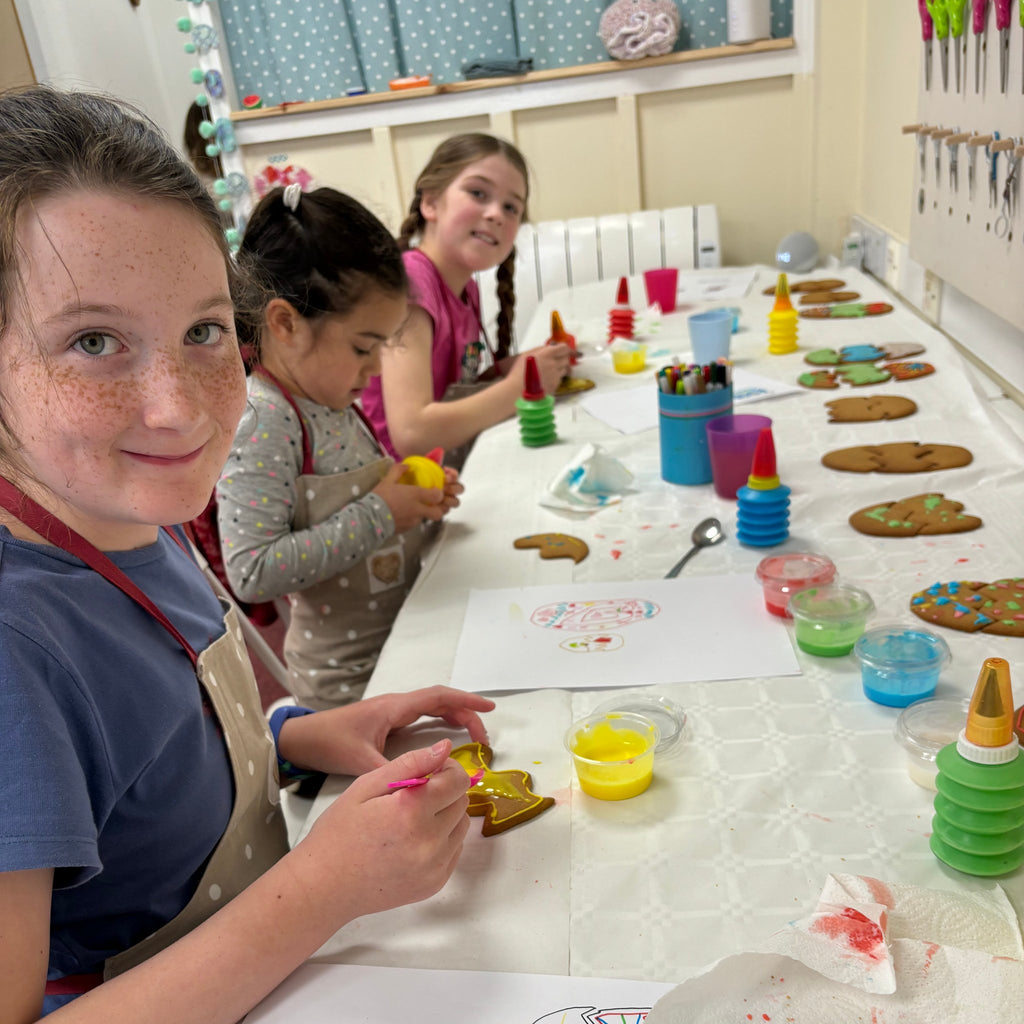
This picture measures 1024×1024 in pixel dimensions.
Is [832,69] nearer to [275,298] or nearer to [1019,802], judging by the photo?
[275,298]

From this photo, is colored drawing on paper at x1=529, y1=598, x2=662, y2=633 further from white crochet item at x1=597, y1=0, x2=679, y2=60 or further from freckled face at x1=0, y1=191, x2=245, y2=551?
white crochet item at x1=597, y1=0, x2=679, y2=60

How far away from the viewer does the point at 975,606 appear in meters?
0.81

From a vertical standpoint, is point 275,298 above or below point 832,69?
below

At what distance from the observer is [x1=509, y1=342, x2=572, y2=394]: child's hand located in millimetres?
1583

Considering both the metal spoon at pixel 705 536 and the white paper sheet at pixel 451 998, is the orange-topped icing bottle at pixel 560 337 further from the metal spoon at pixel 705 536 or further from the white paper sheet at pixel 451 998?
the white paper sheet at pixel 451 998

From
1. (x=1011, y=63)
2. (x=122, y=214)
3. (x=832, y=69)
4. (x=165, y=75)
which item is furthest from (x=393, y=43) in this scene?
(x=122, y=214)

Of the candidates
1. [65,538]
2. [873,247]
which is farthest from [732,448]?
[873,247]

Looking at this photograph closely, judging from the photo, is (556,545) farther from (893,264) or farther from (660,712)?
(893,264)

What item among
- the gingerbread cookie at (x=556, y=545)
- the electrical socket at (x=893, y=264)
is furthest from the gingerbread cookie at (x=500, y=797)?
the electrical socket at (x=893, y=264)

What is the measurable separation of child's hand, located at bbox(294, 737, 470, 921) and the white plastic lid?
7.1 inches

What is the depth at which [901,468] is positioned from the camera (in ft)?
3.65

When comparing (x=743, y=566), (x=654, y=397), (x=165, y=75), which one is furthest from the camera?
(x=165, y=75)

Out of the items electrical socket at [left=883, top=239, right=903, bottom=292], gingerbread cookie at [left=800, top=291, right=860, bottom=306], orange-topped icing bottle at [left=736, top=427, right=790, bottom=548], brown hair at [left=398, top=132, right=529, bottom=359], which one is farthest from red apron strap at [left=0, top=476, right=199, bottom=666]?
electrical socket at [left=883, top=239, right=903, bottom=292]

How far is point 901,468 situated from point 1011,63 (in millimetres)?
583
